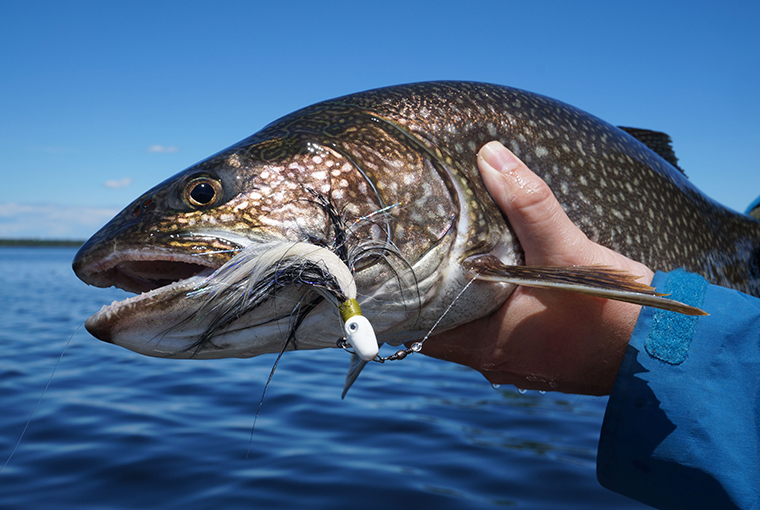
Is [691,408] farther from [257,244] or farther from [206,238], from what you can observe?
[206,238]

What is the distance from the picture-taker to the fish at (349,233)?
5.90 feet

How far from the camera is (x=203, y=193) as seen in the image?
195 cm

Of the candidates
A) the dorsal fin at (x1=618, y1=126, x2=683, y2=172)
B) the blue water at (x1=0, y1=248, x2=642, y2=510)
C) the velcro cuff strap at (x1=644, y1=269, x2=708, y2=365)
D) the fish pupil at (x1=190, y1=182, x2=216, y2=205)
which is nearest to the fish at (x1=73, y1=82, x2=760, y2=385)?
the fish pupil at (x1=190, y1=182, x2=216, y2=205)

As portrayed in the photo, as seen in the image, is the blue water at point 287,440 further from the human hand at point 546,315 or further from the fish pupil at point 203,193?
the fish pupil at point 203,193

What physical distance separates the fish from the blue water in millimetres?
2501

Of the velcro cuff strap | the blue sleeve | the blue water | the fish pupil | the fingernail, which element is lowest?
the blue water

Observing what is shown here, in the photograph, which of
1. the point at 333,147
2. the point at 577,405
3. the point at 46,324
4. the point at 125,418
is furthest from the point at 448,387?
the point at 46,324

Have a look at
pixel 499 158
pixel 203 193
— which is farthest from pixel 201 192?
pixel 499 158

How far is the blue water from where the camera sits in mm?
4238

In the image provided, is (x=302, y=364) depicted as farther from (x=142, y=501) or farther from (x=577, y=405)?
(x=142, y=501)

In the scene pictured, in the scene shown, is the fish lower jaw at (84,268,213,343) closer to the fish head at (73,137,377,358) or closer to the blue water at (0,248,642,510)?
the fish head at (73,137,377,358)

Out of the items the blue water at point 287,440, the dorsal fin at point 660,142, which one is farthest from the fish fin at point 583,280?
the blue water at point 287,440

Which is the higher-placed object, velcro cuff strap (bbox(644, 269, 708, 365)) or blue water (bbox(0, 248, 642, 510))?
velcro cuff strap (bbox(644, 269, 708, 365))

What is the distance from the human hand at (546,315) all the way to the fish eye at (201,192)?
42.9 inches
